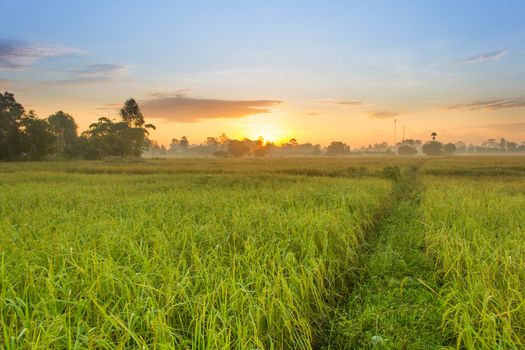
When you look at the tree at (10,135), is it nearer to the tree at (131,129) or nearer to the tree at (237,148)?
the tree at (131,129)

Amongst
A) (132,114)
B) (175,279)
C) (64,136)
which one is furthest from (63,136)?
(175,279)

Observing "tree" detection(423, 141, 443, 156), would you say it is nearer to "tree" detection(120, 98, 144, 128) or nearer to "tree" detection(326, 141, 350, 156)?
"tree" detection(326, 141, 350, 156)

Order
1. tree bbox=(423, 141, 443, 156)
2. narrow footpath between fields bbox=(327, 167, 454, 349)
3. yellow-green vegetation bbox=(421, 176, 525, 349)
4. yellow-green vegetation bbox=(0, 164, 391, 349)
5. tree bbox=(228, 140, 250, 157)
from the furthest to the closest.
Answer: tree bbox=(423, 141, 443, 156) → tree bbox=(228, 140, 250, 157) → narrow footpath between fields bbox=(327, 167, 454, 349) → yellow-green vegetation bbox=(421, 176, 525, 349) → yellow-green vegetation bbox=(0, 164, 391, 349)

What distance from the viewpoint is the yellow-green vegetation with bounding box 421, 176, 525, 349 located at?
12.5 ft

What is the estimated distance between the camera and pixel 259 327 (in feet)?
12.9

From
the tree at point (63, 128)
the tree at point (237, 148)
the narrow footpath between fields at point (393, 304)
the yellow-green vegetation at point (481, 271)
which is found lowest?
the narrow footpath between fields at point (393, 304)

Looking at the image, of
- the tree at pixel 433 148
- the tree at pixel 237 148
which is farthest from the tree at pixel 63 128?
the tree at pixel 433 148

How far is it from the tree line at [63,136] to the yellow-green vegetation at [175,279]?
158 feet

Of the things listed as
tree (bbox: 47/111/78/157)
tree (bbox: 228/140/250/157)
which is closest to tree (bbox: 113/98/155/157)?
tree (bbox: 47/111/78/157)

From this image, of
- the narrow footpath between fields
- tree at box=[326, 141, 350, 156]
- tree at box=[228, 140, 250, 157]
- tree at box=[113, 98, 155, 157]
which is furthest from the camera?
tree at box=[326, 141, 350, 156]

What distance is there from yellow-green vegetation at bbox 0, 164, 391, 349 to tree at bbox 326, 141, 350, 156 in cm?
17676

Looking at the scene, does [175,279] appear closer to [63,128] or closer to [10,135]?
[10,135]

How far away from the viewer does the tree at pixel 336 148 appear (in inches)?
7195

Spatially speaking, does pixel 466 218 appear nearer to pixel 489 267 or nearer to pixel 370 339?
pixel 489 267
